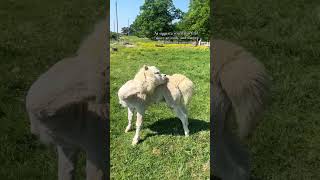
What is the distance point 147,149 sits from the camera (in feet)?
7.02

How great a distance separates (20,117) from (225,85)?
180cm

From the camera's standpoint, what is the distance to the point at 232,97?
6.70ft

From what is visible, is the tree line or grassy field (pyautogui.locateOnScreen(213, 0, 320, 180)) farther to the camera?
grassy field (pyautogui.locateOnScreen(213, 0, 320, 180))

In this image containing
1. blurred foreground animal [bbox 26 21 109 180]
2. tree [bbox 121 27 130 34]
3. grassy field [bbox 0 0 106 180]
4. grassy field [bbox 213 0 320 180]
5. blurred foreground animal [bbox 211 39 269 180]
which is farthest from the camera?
grassy field [bbox 213 0 320 180]

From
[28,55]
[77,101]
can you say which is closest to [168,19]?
[77,101]

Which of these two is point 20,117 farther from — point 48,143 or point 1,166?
point 48,143

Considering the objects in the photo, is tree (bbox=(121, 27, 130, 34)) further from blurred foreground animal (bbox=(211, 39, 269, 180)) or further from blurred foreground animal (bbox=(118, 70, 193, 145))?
blurred foreground animal (bbox=(211, 39, 269, 180))

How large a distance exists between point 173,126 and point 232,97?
0.91ft

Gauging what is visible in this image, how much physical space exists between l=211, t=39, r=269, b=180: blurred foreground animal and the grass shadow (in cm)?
7

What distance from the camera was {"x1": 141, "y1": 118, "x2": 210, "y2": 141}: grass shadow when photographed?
2.12 meters

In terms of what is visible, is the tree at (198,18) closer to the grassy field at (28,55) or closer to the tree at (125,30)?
the tree at (125,30)

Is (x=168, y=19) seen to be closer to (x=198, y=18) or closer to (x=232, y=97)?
(x=198, y=18)

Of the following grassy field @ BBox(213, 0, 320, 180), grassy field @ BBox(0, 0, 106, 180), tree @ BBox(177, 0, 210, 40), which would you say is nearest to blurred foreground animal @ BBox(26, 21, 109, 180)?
Result: grassy field @ BBox(0, 0, 106, 180)

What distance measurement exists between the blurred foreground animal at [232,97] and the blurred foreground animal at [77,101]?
389mm
